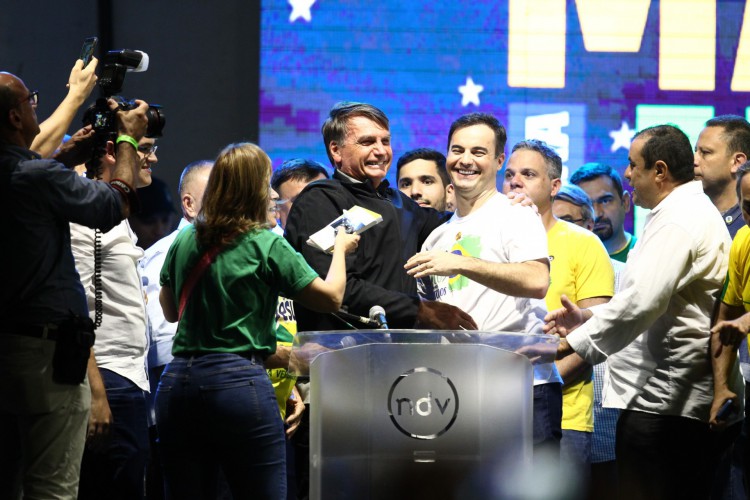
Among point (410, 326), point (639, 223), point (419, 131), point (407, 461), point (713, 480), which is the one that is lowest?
point (713, 480)

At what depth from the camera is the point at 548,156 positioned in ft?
Answer: 15.7

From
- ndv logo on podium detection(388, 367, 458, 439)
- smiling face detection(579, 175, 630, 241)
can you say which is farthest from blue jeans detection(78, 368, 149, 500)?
smiling face detection(579, 175, 630, 241)

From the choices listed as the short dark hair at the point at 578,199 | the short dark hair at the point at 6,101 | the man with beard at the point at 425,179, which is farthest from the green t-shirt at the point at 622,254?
the short dark hair at the point at 6,101

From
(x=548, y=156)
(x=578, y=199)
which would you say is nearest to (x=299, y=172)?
(x=548, y=156)

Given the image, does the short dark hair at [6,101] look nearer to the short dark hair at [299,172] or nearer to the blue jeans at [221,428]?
the blue jeans at [221,428]

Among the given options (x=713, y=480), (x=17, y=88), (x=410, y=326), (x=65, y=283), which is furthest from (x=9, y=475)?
(x=713, y=480)

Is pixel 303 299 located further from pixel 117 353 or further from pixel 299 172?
pixel 299 172

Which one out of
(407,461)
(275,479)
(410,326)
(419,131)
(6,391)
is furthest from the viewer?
(419,131)

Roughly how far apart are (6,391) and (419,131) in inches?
158

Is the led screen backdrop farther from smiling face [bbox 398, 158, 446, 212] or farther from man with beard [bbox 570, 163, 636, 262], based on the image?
smiling face [bbox 398, 158, 446, 212]

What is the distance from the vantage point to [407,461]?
253 centimetres

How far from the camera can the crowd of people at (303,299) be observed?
286cm

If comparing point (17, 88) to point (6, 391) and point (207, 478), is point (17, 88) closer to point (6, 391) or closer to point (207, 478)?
point (6, 391)

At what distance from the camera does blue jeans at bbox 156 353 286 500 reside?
3.01m
